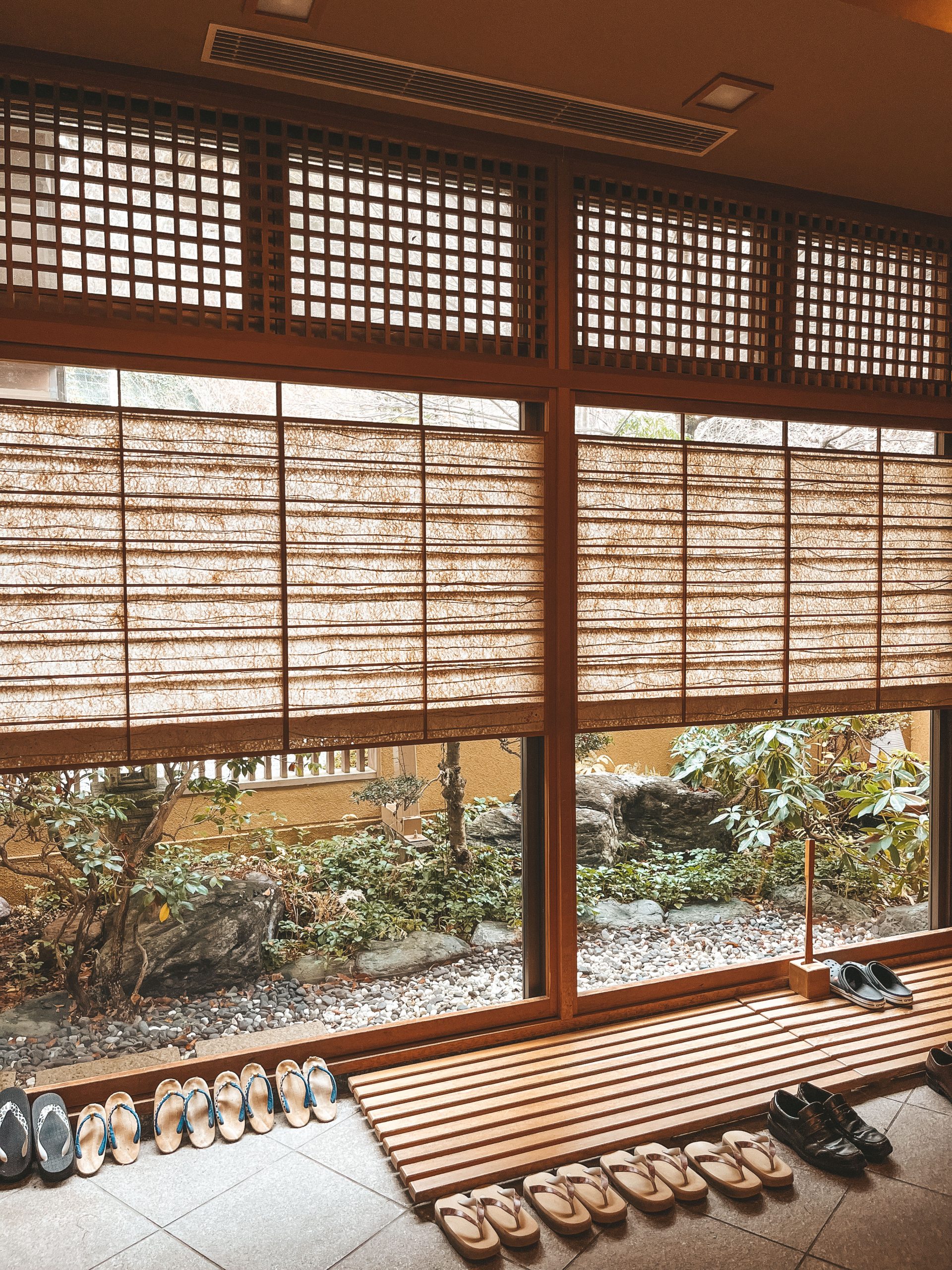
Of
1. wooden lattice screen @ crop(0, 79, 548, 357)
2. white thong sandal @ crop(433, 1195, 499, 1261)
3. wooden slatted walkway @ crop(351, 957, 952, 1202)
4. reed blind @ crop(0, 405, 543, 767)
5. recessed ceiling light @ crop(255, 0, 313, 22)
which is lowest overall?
white thong sandal @ crop(433, 1195, 499, 1261)

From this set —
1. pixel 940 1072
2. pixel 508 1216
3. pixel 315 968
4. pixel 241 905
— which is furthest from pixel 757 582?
pixel 241 905

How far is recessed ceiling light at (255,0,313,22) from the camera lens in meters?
2.01

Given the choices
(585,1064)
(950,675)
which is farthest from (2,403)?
(950,675)

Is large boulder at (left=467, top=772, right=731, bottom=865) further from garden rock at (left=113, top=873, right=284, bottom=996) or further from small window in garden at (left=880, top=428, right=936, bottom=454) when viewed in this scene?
Result: small window in garden at (left=880, top=428, right=936, bottom=454)

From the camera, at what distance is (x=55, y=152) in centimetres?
231

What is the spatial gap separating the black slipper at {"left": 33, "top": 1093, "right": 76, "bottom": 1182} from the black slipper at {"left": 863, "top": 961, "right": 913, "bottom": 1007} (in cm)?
269

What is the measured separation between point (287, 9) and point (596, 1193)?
2.96 metres

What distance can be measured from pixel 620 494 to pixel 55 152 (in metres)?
1.93

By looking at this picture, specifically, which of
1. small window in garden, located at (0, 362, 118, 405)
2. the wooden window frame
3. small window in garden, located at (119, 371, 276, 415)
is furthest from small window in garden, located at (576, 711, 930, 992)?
small window in garden, located at (0, 362, 118, 405)

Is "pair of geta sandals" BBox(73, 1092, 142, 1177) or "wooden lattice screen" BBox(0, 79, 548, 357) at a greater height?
"wooden lattice screen" BBox(0, 79, 548, 357)

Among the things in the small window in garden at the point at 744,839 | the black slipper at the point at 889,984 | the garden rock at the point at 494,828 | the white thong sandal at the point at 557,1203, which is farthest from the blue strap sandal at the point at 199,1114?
the black slipper at the point at 889,984

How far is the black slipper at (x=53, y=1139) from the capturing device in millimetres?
2195

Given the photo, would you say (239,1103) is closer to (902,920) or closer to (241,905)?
(241,905)

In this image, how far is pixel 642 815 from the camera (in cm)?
474
